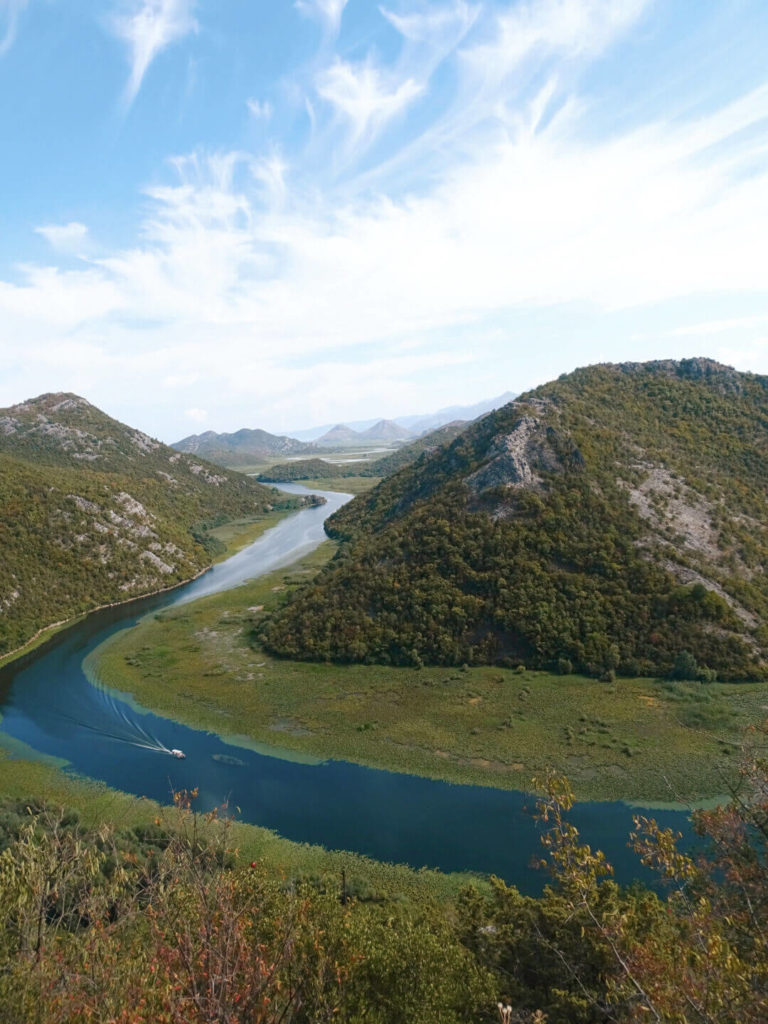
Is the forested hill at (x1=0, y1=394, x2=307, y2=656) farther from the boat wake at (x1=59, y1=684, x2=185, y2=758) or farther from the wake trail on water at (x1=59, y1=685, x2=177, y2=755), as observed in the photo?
the boat wake at (x1=59, y1=684, x2=185, y2=758)

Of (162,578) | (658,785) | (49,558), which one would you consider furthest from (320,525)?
(658,785)

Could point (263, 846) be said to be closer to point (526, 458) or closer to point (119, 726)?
point (119, 726)

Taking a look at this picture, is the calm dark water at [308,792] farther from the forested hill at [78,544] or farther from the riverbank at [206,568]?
the forested hill at [78,544]

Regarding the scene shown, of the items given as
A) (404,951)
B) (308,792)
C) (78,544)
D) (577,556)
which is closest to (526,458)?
(577,556)

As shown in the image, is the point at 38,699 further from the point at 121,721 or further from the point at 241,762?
the point at 241,762

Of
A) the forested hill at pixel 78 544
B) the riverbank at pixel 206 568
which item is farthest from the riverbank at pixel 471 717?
the forested hill at pixel 78 544

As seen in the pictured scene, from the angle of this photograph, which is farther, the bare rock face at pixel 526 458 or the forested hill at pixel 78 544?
the forested hill at pixel 78 544
